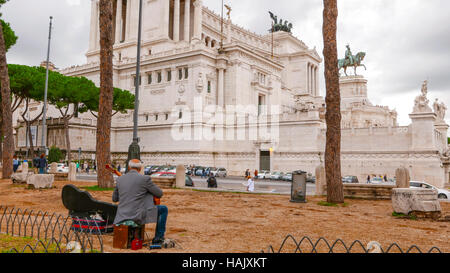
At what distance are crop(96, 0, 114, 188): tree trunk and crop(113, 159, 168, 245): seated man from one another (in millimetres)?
11542

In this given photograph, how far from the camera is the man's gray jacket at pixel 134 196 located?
20.6ft

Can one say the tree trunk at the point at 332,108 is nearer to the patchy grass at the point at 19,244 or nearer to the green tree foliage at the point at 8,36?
the patchy grass at the point at 19,244

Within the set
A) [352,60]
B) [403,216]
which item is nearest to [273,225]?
[403,216]

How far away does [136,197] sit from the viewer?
6.31 meters

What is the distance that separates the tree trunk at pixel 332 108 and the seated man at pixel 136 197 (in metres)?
9.76

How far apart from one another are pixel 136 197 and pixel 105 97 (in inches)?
492

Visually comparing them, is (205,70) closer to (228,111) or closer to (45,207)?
(228,111)

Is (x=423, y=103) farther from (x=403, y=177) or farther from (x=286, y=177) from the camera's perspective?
(x=403, y=177)

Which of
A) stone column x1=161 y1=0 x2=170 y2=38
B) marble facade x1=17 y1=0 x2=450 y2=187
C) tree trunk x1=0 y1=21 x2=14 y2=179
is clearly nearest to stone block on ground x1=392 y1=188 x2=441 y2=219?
marble facade x1=17 y1=0 x2=450 y2=187

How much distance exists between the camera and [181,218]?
33.4 feet

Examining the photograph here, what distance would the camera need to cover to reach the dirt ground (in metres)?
7.14

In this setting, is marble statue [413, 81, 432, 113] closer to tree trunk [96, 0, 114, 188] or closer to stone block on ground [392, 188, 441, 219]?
stone block on ground [392, 188, 441, 219]
